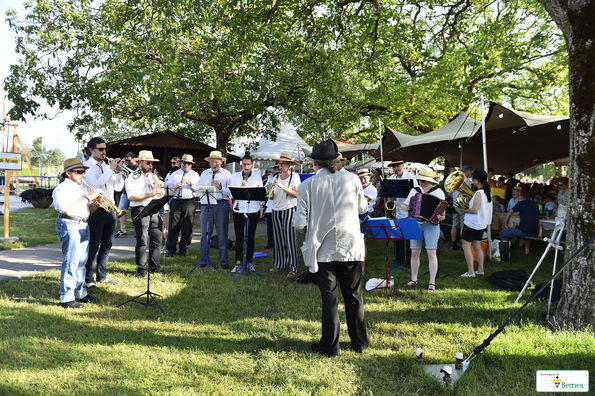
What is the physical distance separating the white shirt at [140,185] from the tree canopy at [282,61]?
182cm

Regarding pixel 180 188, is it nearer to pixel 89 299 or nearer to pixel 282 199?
pixel 282 199

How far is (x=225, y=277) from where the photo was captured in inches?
271

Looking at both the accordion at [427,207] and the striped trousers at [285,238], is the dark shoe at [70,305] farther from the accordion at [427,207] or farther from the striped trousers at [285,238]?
the accordion at [427,207]

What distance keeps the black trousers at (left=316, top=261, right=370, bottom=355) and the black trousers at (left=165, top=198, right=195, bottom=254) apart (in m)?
5.19

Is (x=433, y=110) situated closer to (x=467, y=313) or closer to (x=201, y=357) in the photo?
(x=467, y=313)

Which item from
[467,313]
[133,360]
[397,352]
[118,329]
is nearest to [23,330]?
[118,329]

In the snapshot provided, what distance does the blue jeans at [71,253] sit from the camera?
4980 millimetres

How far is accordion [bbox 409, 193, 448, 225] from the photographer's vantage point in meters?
5.95

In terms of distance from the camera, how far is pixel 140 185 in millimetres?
6664

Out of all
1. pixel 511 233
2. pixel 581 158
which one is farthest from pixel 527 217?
pixel 581 158

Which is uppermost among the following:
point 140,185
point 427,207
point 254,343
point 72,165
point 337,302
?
point 72,165

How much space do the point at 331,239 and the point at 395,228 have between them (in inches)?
82.0
